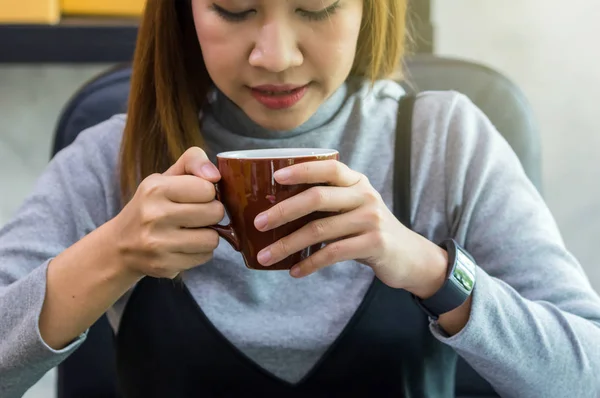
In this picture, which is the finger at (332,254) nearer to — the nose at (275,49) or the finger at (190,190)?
the finger at (190,190)

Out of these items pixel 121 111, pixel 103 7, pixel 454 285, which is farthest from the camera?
pixel 103 7

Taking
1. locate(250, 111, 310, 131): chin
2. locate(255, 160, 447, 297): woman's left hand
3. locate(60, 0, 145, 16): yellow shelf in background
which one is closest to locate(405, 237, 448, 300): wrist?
locate(255, 160, 447, 297): woman's left hand

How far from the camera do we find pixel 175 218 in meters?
0.63

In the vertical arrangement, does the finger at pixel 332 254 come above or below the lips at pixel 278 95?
below

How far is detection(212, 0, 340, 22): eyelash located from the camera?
0.76m

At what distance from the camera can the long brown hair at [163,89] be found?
2.88 feet

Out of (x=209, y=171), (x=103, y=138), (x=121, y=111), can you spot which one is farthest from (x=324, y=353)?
(x=121, y=111)

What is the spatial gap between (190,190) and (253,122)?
300mm

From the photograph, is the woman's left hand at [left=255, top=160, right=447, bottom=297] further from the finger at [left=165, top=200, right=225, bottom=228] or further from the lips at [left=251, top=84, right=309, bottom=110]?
the lips at [left=251, top=84, right=309, bottom=110]

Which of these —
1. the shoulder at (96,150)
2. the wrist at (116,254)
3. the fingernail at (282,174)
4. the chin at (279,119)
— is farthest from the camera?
the shoulder at (96,150)

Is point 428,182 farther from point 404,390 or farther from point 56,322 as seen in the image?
point 56,322

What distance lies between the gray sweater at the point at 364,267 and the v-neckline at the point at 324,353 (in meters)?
0.01

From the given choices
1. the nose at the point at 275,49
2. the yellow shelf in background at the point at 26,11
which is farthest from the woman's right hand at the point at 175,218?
the yellow shelf in background at the point at 26,11

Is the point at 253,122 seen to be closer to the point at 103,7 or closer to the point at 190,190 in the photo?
the point at 190,190
